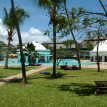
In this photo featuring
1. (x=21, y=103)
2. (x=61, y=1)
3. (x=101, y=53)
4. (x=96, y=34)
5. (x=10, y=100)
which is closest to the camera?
(x=21, y=103)

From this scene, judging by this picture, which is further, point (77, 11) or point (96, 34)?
point (96, 34)

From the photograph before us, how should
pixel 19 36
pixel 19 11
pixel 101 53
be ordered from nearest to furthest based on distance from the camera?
pixel 19 36 < pixel 19 11 < pixel 101 53

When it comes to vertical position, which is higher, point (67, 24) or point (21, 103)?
point (67, 24)

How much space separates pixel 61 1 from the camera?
11680mm

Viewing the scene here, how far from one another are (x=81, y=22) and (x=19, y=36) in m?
4.59

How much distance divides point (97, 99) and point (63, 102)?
145 centimetres

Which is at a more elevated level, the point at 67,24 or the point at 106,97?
the point at 67,24

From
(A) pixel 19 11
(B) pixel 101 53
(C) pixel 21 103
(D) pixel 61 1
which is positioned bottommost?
(C) pixel 21 103

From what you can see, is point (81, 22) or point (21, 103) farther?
point (81, 22)

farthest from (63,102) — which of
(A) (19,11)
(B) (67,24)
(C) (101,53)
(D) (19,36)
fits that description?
(C) (101,53)

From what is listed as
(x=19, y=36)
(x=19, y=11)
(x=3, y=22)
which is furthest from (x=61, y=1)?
(x=3, y=22)

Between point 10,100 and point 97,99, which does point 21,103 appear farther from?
point 97,99

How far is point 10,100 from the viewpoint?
6.39 meters

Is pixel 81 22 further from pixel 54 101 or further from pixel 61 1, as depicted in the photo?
pixel 61 1
